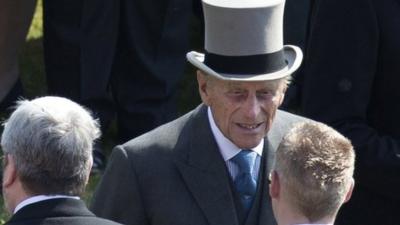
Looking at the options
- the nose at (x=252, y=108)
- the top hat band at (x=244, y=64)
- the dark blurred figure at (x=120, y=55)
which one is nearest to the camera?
the nose at (x=252, y=108)

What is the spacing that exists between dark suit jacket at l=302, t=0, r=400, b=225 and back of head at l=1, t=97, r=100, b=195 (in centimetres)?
147

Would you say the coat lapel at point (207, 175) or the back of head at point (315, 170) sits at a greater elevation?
the back of head at point (315, 170)

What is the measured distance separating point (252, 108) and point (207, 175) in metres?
0.32

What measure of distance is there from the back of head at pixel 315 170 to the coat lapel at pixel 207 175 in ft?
2.24

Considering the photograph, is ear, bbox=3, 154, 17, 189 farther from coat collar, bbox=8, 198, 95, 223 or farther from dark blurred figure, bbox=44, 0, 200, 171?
dark blurred figure, bbox=44, 0, 200, 171

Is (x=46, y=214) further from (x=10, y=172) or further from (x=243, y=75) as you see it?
(x=243, y=75)

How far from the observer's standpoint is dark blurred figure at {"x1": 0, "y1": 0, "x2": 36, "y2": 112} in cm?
852

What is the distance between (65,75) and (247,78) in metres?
3.04

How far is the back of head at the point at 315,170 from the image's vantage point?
14.7 feet

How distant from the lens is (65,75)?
815cm

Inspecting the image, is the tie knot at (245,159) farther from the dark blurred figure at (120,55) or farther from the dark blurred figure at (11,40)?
the dark blurred figure at (11,40)

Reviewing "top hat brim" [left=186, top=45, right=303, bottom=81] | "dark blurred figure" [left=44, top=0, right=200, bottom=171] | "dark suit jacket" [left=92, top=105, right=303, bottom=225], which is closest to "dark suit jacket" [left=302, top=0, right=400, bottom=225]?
"top hat brim" [left=186, top=45, right=303, bottom=81]

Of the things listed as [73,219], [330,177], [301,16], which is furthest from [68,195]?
[301,16]

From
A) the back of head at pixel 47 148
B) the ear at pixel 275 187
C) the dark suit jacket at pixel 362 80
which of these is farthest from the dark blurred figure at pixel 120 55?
the ear at pixel 275 187
